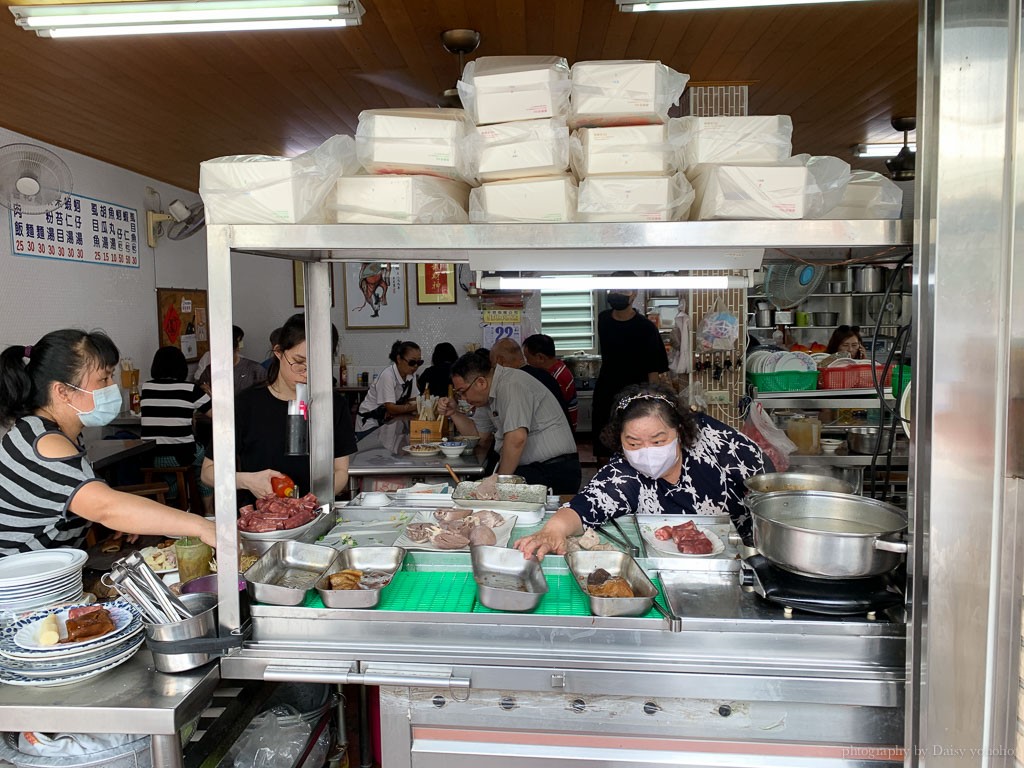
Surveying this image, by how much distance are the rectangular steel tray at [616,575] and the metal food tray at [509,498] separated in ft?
1.88

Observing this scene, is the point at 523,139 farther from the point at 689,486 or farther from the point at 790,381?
the point at 790,381

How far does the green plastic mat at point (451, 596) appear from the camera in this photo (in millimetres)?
2020

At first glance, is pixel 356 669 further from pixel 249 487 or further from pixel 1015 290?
pixel 1015 290

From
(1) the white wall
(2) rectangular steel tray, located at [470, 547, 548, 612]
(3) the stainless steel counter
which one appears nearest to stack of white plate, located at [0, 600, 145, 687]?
(3) the stainless steel counter

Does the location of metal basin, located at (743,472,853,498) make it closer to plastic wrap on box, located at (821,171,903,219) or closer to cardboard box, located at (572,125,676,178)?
plastic wrap on box, located at (821,171,903,219)

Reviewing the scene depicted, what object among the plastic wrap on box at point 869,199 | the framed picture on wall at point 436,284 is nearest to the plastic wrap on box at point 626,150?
the plastic wrap on box at point 869,199

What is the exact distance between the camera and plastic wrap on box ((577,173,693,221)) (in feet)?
6.51

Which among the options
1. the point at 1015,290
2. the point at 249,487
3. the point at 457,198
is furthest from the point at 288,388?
the point at 1015,290

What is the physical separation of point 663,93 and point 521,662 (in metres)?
1.54

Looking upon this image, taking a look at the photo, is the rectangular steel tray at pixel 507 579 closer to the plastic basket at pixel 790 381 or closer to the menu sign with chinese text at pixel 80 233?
the plastic basket at pixel 790 381

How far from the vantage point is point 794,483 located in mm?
2488

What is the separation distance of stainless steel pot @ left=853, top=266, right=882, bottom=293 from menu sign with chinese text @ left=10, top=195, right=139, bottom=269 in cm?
730

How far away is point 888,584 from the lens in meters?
1.98

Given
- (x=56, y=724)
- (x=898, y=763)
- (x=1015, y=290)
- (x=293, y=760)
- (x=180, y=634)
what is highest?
(x=1015, y=290)
